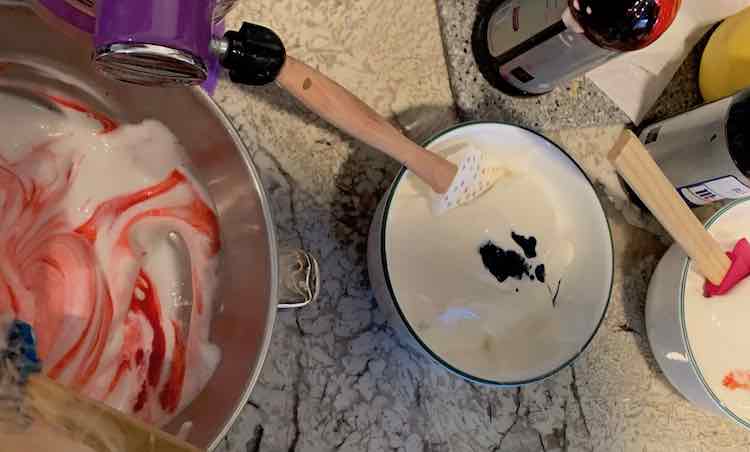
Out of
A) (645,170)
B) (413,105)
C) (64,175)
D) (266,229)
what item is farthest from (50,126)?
(645,170)

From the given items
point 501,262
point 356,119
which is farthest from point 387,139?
point 501,262

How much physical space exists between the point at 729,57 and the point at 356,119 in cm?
40

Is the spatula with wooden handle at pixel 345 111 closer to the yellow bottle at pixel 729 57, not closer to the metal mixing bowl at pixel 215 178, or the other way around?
the metal mixing bowl at pixel 215 178

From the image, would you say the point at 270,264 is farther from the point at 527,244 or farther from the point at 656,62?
the point at 656,62

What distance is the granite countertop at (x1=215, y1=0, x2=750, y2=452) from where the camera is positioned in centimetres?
63

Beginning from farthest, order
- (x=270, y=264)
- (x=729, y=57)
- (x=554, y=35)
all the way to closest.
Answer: (x=729, y=57)
(x=554, y=35)
(x=270, y=264)

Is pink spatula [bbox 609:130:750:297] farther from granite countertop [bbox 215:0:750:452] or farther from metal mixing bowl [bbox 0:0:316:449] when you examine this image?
metal mixing bowl [bbox 0:0:316:449]

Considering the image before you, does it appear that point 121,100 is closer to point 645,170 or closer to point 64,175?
point 64,175

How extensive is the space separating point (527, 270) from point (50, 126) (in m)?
0.39

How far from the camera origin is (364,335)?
65 centimetres

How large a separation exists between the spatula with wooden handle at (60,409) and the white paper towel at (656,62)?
56 cm

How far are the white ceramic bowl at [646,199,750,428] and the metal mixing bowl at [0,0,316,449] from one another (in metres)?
0.34

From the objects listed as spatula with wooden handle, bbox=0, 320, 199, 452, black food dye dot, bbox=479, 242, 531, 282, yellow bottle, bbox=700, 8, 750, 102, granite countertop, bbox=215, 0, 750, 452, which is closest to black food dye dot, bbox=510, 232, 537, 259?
black food dye dot, bbox=479, 242, 531, 282

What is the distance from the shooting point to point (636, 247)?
2.51ft
